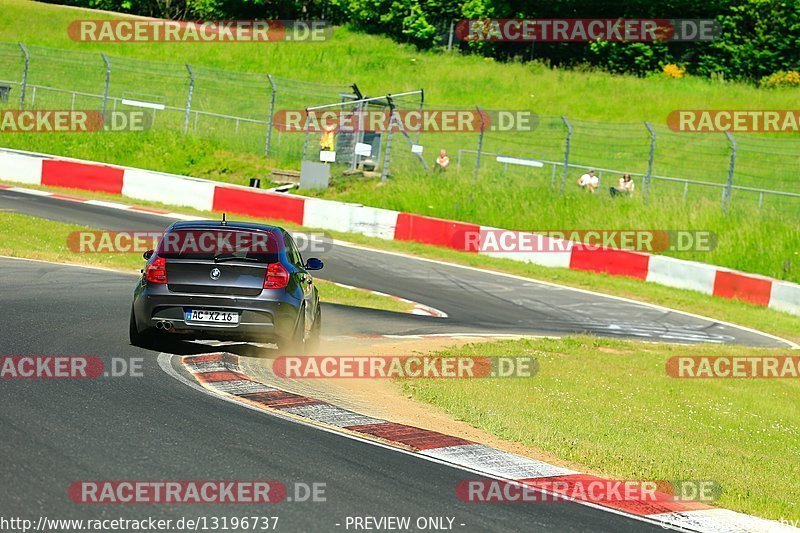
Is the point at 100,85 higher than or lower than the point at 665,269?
higher

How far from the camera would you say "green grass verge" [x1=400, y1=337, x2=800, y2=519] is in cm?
837

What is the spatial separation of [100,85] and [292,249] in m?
33.7

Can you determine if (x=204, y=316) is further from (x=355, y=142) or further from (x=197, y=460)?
(x=355, y=142)

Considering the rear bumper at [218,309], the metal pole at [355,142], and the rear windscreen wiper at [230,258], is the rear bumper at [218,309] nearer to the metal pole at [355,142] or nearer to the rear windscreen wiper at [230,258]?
the rear windscreen wiper at [230,258]

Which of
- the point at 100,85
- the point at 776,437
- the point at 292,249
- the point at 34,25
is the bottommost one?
the point at 776,437

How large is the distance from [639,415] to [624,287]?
11046 mm

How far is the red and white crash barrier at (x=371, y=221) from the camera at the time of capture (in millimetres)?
21922

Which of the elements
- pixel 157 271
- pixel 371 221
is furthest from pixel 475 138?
pixel 157 271

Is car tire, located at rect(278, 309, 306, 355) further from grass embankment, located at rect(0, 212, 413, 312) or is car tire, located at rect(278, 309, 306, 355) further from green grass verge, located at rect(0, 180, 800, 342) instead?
green grass verge, located at rect(0, 180, 800, 342)

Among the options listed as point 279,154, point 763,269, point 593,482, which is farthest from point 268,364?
point 279,154

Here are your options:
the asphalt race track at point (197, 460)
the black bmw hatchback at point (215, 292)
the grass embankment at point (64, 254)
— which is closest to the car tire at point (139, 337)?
the black bmw hatchback at point (215, 292)

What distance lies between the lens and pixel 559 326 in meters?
17.3

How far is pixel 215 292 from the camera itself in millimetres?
10711

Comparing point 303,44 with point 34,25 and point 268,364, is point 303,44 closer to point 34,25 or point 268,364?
point 34,25
